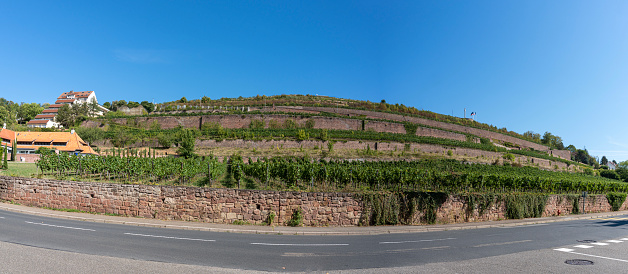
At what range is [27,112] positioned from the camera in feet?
342

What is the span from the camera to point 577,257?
933 cm

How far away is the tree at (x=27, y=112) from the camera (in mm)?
103312

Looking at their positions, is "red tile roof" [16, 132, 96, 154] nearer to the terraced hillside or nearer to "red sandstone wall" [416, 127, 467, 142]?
the terraced hillside

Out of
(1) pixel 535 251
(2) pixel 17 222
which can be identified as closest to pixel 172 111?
(2) pixel 17 222

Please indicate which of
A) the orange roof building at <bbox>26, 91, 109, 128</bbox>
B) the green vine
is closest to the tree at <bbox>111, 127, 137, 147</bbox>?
the orange roof building at <bbox>26, 91, 109, 128</bbox>

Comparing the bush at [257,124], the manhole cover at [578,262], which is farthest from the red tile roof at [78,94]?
the manhole cover at [578,262]

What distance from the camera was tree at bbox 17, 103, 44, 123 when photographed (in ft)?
339

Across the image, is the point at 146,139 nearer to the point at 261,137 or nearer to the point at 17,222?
the point at 261,137

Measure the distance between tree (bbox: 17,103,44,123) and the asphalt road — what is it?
121790 mm

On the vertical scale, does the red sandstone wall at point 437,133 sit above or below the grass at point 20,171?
above

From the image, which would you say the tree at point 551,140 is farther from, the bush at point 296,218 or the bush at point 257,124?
the bush at point 296,218

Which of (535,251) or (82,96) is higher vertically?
(82,96)

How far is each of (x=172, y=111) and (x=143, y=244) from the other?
229ft

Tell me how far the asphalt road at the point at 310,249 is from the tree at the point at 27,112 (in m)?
122
